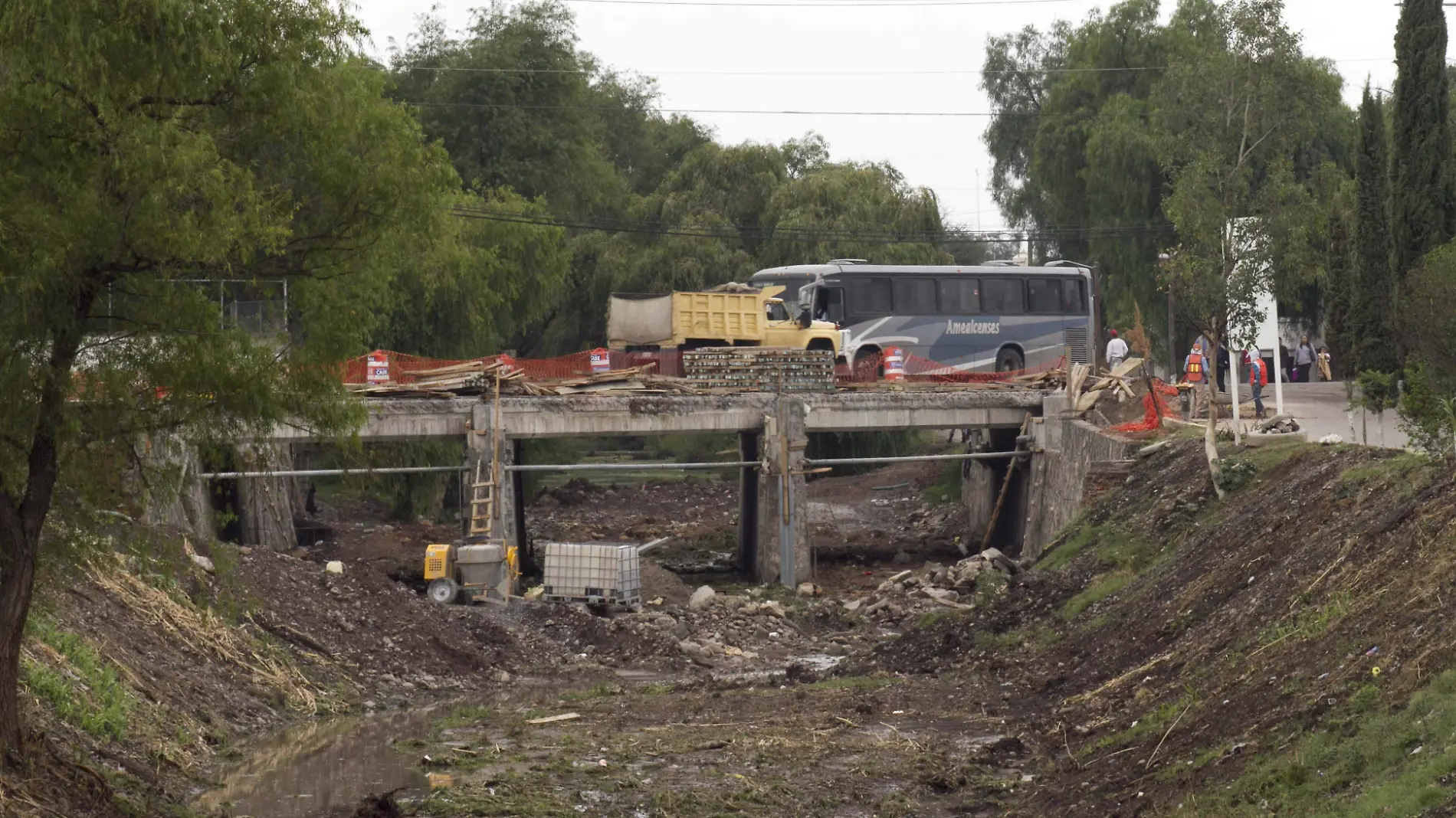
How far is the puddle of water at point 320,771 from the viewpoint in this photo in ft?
49.8

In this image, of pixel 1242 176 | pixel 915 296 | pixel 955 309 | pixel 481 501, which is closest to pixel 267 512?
pixel 481 501

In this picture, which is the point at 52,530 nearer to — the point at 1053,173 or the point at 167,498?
the point at 167,498

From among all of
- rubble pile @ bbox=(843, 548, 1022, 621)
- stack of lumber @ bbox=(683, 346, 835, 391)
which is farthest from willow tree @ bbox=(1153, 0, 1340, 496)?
stack of lumber @ bbox=(683, 346, 835, 391)

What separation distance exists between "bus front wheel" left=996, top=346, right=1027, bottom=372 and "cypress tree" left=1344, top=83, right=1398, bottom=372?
11297mm

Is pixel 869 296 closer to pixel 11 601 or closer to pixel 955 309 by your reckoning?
pixel 955 309

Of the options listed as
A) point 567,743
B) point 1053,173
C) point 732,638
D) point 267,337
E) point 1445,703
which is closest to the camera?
point 1445,703

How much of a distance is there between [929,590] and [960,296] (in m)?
12.6

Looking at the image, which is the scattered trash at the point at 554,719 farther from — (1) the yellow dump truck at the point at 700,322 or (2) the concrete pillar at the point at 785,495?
(1) the yellow dump truck at the point at 700,322

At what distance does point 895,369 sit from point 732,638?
1030 cm

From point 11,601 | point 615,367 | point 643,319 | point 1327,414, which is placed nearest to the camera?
point 11,601

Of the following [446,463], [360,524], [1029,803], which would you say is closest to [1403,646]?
[1029,803]

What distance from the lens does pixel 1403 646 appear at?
11609 mm

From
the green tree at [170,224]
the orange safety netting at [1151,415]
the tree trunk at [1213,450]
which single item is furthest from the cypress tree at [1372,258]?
the green tree at [170,224]

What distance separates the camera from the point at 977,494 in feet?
126
